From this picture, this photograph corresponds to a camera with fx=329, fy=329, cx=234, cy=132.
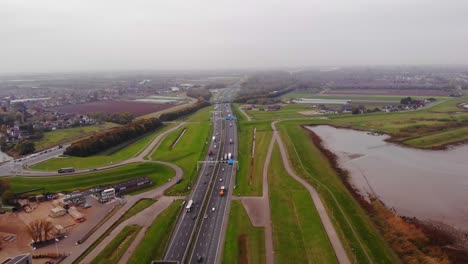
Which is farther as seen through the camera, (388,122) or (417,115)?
(417,115)

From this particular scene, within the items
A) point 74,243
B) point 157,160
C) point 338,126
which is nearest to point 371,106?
point 338,126

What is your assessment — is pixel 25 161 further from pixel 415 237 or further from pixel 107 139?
pixel 415 237

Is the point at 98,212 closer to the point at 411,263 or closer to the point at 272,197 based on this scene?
the point at 272,197

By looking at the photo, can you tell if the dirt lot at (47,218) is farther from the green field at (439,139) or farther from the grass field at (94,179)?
the green field at (439,139)

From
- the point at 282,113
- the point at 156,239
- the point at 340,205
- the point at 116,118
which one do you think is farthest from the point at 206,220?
Result: the point at 282,113

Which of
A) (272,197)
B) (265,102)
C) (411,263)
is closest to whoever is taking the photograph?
(411,263)

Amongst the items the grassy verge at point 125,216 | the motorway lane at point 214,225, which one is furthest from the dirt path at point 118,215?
the motorway lane at point 214,225

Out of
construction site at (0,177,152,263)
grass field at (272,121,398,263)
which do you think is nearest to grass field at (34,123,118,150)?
construction site at (0,177,152,263)
